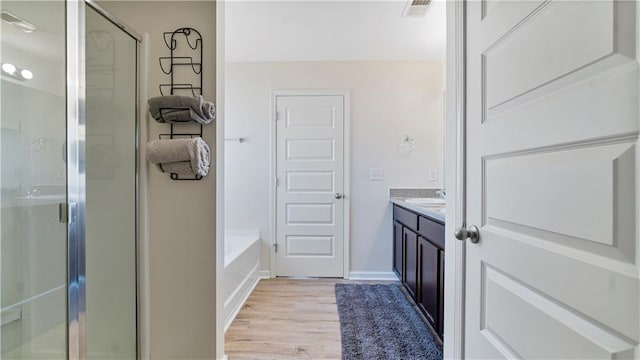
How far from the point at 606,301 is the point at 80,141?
6.10 ft

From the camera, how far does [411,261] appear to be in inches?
96.6

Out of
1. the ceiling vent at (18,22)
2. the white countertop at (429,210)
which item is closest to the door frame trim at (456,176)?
the white countertop at (429,210)

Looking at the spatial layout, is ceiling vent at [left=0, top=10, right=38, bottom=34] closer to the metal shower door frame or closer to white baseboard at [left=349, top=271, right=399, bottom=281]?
the metal shower door frame

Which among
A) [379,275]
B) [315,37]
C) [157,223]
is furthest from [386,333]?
[315,37]

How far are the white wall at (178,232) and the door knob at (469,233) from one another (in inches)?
48.7

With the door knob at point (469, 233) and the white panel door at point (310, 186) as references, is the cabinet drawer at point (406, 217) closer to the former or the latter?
the white panel door at point (310, 186)

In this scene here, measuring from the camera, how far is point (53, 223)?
1345mm

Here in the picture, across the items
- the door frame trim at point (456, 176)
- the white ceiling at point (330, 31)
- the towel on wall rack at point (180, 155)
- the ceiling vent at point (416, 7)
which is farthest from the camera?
the white ceiling at point (330, 31)

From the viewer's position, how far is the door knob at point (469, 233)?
3.41 ft

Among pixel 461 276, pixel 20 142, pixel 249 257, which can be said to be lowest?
pixel 249 257

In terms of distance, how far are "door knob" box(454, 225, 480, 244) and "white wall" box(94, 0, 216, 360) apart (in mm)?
1238

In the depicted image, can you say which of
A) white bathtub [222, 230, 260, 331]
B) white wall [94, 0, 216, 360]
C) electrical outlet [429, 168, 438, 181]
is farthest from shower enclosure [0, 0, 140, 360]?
electrical outlet [429, 168, 438, 181]

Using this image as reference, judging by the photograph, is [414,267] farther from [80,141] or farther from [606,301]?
[80,141]

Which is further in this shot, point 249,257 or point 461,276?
point 249,257
